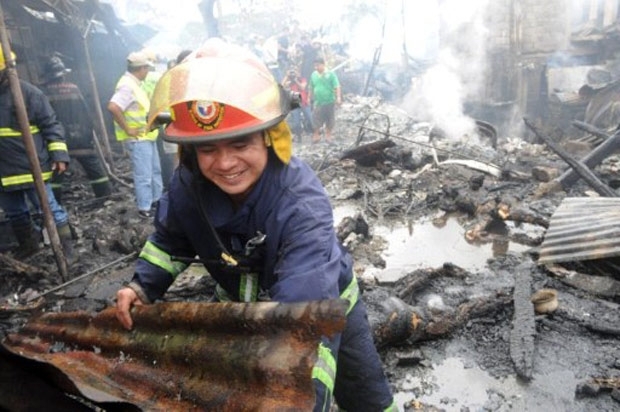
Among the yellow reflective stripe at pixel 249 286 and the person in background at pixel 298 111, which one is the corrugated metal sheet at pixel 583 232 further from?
the person in background at pixel 298 111

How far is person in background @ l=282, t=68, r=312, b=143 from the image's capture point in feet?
40.7

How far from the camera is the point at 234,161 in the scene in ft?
5.05

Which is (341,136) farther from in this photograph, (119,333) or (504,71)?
(119,333)

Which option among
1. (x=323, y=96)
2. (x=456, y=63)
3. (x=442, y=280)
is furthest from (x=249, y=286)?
(x=456, y=63)

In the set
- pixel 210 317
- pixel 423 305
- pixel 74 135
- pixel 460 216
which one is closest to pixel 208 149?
pixel 210 317

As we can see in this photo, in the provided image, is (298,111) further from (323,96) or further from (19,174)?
(19,174)

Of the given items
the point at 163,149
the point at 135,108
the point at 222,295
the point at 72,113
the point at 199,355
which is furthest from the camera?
the point at 163,149

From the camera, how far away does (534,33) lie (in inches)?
544

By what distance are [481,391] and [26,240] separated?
557 centimetres

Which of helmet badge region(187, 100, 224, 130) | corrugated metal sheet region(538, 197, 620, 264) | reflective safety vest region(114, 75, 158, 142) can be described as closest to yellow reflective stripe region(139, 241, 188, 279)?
helmet badge region(187, 100, 224, 130)

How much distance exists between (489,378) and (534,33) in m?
14.5

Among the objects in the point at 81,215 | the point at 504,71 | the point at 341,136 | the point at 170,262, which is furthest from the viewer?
the point at 504,71

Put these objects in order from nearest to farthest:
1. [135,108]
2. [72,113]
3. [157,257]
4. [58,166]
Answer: [157,257] → [58,166] → [135,108] → [72,113]

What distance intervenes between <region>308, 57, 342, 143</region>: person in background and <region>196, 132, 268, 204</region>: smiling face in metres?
10.7
